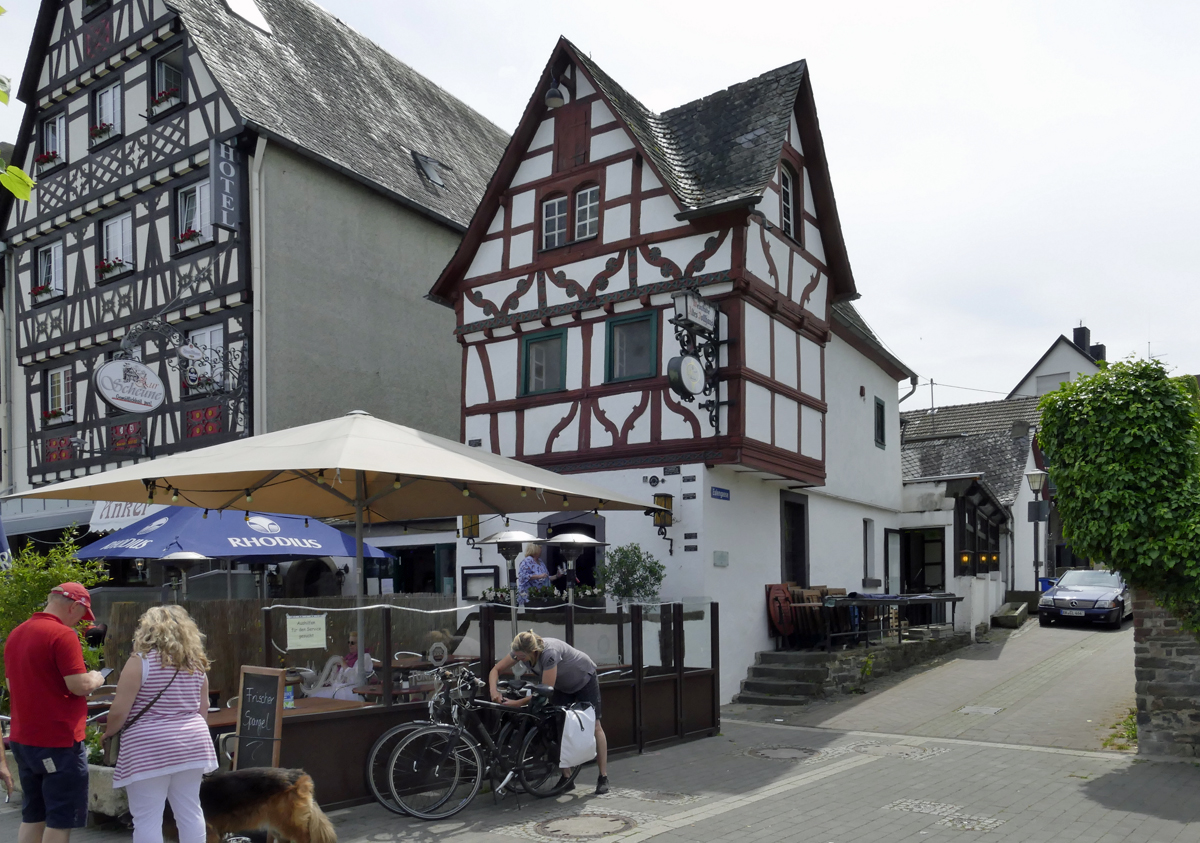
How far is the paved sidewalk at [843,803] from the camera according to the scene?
8.02 m

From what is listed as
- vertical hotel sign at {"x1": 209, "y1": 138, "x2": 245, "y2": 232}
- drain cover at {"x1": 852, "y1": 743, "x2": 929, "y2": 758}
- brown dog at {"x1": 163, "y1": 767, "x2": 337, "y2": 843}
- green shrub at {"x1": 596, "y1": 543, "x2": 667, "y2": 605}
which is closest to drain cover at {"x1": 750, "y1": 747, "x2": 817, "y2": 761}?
drain cover at {"x1": 852, "y1": 743, "x2": 929, "y2": 758}

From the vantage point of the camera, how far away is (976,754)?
37.8 feet

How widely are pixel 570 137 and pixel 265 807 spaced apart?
43.5ft

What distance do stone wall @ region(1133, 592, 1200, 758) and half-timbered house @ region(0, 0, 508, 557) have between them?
47.7 feet

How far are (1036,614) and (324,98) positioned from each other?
2056cm

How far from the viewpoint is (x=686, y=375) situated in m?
14.5

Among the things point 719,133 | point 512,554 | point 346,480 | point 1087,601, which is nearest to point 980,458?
point 1087,601

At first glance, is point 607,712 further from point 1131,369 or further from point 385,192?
point 385,192

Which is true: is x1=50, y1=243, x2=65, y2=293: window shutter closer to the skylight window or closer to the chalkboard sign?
the skylight window

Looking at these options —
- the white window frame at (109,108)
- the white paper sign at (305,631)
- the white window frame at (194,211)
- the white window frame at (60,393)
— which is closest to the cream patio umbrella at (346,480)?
the white paper sign at (305,631)

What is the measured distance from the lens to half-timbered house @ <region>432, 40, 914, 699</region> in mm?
15477

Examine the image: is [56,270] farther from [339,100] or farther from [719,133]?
[719,133]

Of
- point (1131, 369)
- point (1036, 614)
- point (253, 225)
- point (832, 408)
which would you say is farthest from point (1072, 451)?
point (1036, 614)

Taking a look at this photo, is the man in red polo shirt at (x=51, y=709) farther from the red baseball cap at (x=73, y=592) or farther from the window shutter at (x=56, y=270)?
the window shutter at (x=56, y=270)
